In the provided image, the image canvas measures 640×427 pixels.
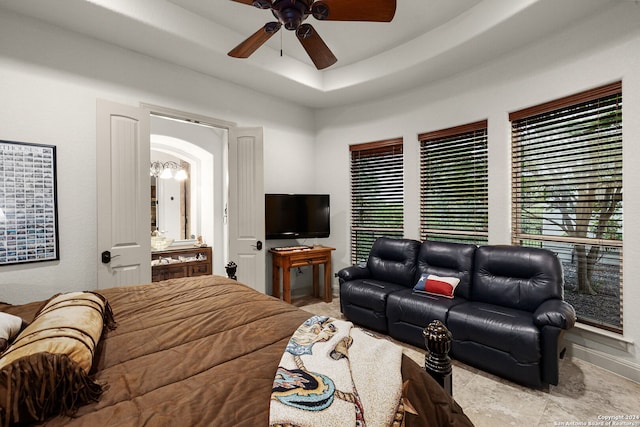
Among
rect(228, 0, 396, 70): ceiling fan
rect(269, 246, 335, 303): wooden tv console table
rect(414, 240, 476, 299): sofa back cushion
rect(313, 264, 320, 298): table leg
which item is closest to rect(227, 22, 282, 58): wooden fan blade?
rect(228, 0, 396, 70): ceiling fan

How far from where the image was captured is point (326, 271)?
4473 mm

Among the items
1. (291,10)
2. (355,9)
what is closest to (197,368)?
(291,10)

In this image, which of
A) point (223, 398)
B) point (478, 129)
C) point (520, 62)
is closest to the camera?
point (223, 398)

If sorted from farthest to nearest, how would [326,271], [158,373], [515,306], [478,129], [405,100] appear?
[326,271] < [405,100] < [478,129] < [515,306] < [158,373]

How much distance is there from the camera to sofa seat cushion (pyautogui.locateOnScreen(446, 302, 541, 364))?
225 cm

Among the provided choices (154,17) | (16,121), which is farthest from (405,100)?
(16,121)

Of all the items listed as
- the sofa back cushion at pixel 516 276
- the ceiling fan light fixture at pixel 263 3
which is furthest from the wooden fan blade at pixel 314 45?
the sofa back cushion at pixel 516 276

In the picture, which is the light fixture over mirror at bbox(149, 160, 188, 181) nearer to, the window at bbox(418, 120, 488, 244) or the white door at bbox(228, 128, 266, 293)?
the white door at bbox(228, 128, 266, 293)

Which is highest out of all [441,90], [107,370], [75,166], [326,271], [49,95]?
[441,90]

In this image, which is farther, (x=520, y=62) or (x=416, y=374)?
(x=520, y=62)

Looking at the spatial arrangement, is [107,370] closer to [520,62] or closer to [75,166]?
[75,166]

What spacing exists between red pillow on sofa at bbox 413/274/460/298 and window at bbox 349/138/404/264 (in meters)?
1.12

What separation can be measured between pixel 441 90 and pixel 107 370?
406 centimetres

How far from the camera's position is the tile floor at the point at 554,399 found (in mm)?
1953
